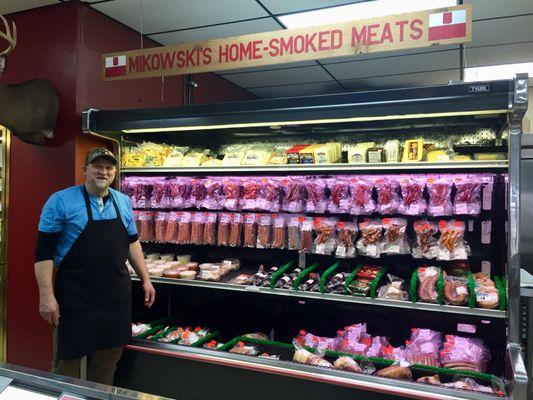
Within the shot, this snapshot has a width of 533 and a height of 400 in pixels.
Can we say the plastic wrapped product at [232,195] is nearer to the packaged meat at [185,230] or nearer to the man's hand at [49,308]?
the packaged meat at [185,230]

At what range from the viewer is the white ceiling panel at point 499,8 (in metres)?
3.31

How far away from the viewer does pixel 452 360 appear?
2496 millimetres

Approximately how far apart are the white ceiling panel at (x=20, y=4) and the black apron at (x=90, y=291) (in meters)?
1.75

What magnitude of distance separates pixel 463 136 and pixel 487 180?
0.38 meters

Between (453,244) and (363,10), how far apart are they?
6.39 ft

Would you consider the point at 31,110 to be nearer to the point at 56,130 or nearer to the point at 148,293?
the point at 56,130

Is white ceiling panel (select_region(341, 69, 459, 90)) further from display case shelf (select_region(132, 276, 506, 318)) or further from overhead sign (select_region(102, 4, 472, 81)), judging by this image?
display case shelf (select_region(132, 276, 506, 318))

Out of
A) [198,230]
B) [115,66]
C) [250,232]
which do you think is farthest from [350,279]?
[115,66]

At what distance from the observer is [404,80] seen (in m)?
5.65

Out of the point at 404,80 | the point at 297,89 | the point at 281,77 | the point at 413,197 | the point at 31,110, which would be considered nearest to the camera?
the point at 413,197

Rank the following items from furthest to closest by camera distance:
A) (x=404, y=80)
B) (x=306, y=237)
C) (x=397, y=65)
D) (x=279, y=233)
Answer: (x=404, y=80) < (x=397, y=65) < (x=279, y=233) < (x=306, y=237)

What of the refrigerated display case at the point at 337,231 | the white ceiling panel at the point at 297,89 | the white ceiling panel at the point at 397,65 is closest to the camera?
the refrigerated display case at the point at 337,231

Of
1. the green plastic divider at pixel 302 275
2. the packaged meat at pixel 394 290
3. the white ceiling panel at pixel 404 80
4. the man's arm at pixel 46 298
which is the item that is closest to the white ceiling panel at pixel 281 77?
the white ceiling panel at pixel 404 80

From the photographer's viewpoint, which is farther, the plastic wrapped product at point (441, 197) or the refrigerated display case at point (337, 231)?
the plastic wrapped product at point (441, 197)
